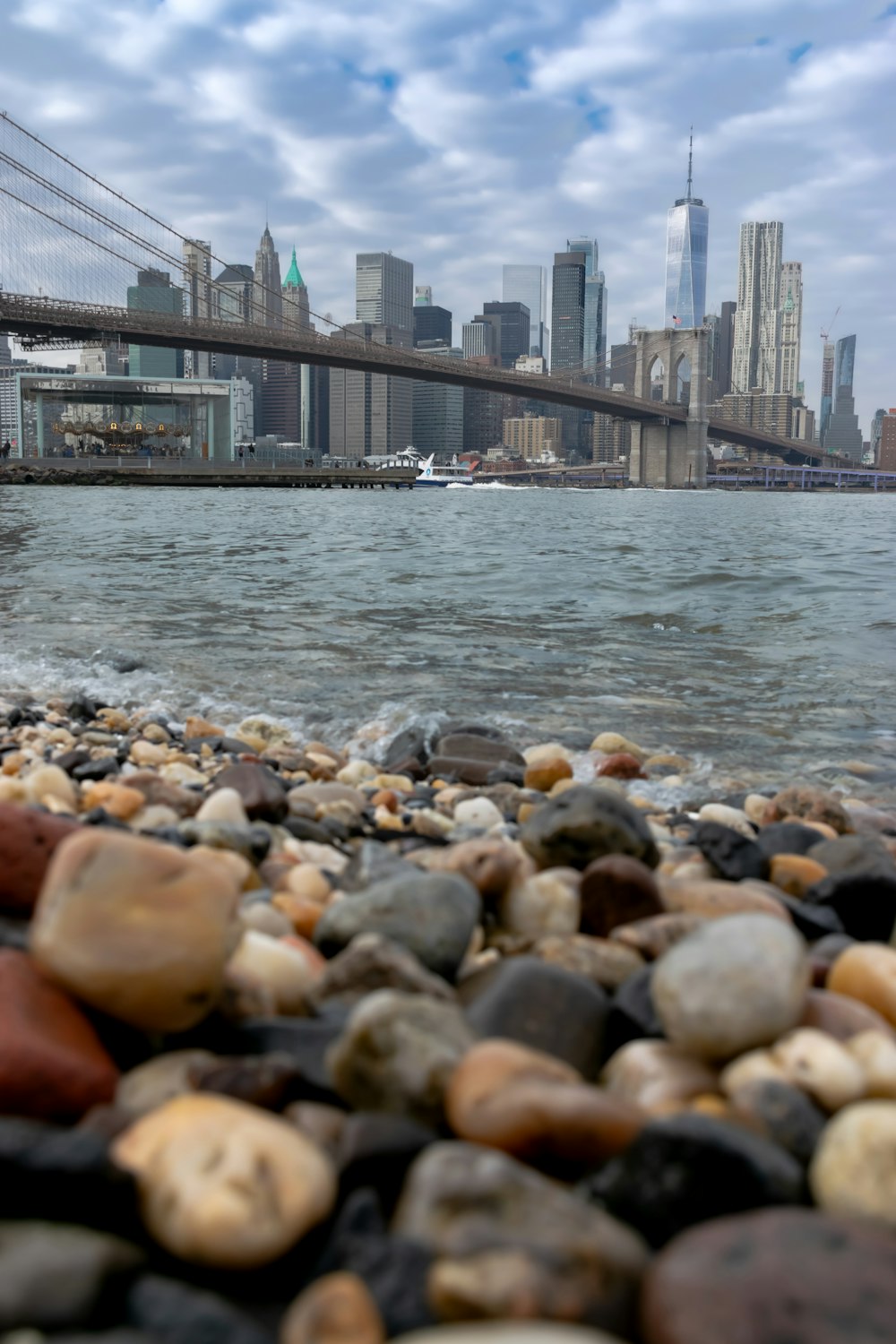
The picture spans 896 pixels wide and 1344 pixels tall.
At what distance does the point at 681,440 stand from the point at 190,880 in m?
65.5

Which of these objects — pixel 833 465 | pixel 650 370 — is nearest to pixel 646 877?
pixel 650 370

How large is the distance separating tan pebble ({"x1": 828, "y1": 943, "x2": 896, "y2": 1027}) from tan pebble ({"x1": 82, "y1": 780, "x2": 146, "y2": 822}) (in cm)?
155

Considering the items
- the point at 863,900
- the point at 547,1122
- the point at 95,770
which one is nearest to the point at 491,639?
the point at 95,770

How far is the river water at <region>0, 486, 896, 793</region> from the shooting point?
4.63 meters

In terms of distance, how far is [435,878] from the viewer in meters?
1.63

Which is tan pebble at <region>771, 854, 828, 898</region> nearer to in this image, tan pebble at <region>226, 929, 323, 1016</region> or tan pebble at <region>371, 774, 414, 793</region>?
tan pebble at <region>226, 929, 323, 1016</region>

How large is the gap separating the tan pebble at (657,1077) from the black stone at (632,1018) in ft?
0.13

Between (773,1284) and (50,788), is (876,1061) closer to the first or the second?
(773,1284)

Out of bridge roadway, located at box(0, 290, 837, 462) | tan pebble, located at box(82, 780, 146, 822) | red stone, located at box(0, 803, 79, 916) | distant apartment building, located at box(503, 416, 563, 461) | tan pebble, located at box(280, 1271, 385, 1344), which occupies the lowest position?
tan pebble, located at box(280, 1271, 385, 1344)

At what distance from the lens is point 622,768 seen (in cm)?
362

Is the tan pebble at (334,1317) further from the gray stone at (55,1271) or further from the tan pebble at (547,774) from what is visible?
the tan pebble at (547,774)

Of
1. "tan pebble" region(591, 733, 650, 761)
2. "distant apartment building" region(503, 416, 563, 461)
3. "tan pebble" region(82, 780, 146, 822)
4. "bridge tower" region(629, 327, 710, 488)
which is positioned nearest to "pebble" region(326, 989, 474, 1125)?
"tan pebble" region(82, 780, 146, 822)

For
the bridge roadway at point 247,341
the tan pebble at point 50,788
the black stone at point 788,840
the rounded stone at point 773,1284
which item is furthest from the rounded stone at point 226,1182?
Answer: the bridge roadway at point 247,341

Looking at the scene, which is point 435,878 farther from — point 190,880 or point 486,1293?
point 486,1293
